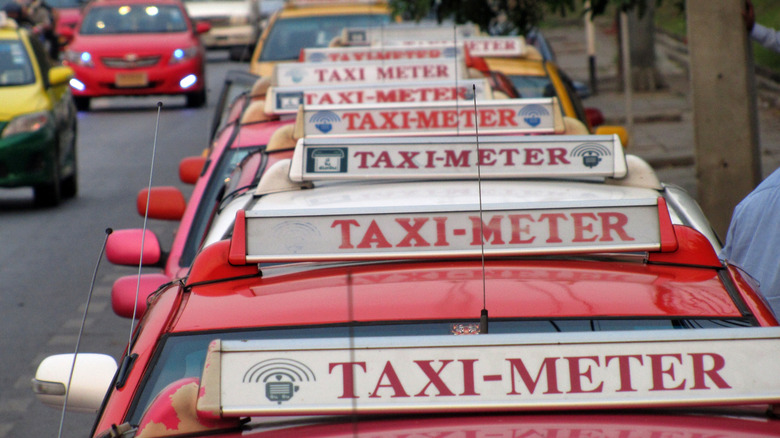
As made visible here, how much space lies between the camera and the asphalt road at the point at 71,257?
21.2 ft

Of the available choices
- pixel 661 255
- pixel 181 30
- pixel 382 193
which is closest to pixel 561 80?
pixel 382 193

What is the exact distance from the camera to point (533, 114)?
536cm

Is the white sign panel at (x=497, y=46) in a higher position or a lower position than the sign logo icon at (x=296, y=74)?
higher

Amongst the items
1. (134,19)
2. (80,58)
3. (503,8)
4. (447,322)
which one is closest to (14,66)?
(503,8)

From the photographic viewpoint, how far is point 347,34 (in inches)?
435

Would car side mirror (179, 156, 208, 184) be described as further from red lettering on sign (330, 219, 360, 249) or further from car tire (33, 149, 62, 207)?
car tire (33, 149, 62, 207)

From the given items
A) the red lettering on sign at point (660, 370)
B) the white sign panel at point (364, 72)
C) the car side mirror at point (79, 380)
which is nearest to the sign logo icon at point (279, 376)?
the red lettering on sign at point (660, 370)

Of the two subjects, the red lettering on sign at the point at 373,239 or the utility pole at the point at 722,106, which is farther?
the utility pole at the point at 722,106

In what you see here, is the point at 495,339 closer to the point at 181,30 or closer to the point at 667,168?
the point at 667,168

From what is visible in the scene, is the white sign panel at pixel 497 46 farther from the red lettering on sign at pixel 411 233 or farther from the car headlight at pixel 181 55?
the car headlight at pixel 181 55

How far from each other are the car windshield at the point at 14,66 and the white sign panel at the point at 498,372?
10316 mm

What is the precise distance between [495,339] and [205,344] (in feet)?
2.70

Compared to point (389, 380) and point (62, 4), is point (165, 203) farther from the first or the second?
point (62, 4)

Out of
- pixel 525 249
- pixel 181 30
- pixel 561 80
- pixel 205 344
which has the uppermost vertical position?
pixel 181 30
